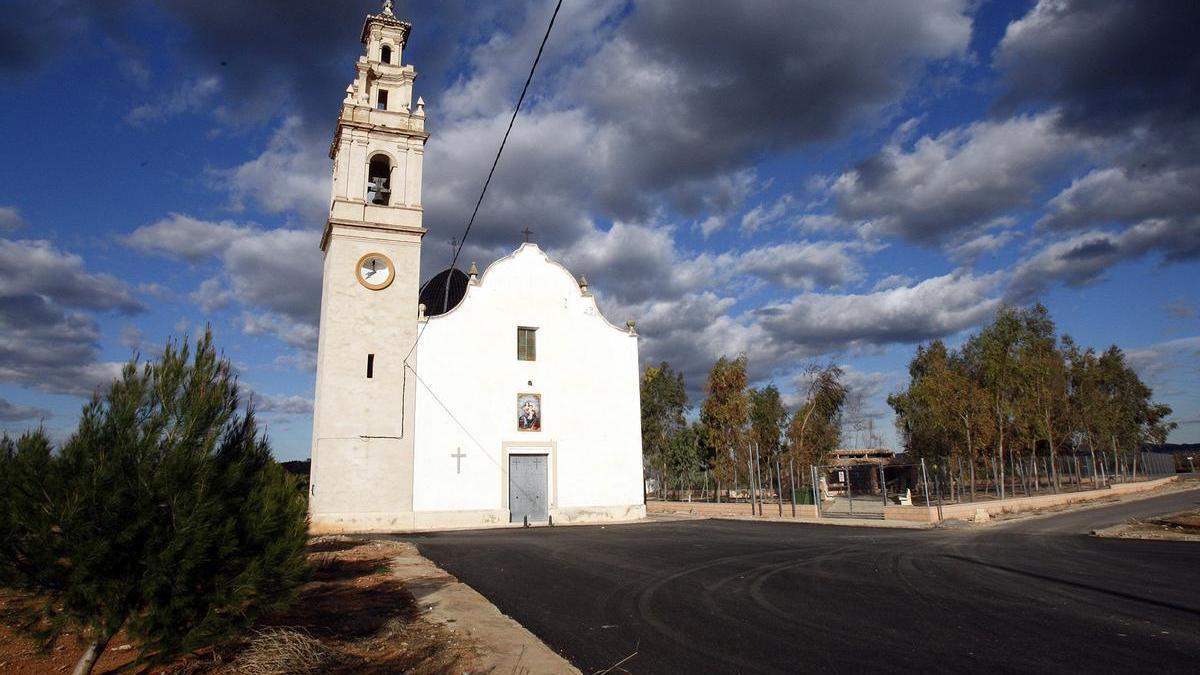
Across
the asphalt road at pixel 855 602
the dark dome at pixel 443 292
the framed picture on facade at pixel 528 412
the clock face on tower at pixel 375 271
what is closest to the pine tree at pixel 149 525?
the asphalt road at pixel 855 602

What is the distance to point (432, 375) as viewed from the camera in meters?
26.5

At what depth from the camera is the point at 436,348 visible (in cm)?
2681

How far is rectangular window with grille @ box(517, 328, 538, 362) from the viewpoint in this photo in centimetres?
2847

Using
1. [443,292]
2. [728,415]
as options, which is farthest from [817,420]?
[443,292]

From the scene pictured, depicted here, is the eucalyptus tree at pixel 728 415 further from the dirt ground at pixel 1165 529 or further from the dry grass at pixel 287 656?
the dry grass at pixel 287 656

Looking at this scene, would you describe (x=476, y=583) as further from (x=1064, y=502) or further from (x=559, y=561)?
(x=1064, y=502)

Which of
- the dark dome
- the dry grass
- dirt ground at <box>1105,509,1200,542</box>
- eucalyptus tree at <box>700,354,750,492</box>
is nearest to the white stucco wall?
the dark dome

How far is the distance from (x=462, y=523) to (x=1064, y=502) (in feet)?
86.9

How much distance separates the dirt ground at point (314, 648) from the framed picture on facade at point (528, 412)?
723 inches

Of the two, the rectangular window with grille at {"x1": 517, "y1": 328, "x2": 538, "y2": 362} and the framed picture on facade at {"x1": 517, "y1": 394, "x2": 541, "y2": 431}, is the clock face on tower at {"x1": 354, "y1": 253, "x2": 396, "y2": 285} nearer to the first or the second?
the rectangular window with grille at {"x1": 517, "y1": 328, "x2": 538, "y2": 362}

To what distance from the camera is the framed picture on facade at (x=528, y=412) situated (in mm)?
27531

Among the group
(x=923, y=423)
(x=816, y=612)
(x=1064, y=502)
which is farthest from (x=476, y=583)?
(x=923, y=423)

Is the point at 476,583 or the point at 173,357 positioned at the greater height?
the point at 173,357


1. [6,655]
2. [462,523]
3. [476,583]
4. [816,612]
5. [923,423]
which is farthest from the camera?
[923,423]
